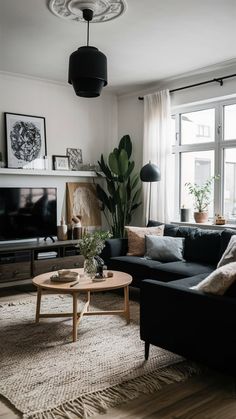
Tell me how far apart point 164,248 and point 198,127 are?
1.97 metres

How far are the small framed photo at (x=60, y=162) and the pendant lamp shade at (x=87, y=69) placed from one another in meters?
2.64

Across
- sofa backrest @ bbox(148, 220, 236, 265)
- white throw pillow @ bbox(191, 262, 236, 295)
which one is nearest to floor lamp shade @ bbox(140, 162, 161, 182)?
sofa backrest @ bbox(148, 220, 236, 265)

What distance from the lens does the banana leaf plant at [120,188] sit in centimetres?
582

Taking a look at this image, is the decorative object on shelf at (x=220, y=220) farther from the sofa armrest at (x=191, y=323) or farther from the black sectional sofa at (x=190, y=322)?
the sofa armrest at (x=191, y=323)

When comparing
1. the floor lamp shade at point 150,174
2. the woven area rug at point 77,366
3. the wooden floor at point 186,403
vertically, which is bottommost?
the wooden floor at point 186,403

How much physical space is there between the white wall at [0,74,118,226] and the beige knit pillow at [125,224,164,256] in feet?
4.56

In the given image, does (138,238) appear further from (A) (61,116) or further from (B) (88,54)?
(B) (88,54)

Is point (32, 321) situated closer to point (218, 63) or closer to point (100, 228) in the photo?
point (100, 228)


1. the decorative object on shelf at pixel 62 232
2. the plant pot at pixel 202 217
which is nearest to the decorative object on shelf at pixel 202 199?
the plant pot at pixel 202 217

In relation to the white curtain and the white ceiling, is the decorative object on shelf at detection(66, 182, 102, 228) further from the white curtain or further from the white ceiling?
the white ceiling

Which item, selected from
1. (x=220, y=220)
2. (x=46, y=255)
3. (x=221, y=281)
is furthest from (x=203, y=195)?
(x=221, y=281)

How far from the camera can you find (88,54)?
121 inches

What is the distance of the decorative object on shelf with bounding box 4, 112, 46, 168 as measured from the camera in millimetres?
5309

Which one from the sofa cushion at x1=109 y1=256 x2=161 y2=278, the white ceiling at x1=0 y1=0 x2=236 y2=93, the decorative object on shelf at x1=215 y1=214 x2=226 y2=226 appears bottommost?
the sofa cushion at x1=109 y1=256 x2=161 y2=278
